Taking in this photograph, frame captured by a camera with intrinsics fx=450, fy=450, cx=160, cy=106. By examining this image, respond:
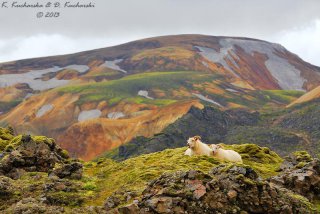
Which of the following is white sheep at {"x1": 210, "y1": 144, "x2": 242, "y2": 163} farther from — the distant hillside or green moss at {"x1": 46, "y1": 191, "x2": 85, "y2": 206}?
the distant hillside

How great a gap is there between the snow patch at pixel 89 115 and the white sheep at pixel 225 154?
527 ft

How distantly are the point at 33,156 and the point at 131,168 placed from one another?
658cm

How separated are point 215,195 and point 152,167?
329 inches

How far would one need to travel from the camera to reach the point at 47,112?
198375 millimetres

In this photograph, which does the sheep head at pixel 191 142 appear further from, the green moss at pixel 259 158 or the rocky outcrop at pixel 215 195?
the rocky outcrop at pixel 215 195

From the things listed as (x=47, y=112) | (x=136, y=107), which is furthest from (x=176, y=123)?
(x=47, y=112)

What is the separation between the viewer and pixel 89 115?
193500 millimetres

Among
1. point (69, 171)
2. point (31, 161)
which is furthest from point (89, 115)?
point (69, 171)

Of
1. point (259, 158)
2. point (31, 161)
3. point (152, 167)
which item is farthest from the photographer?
point (259, 158)

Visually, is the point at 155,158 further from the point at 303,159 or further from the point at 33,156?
the point at 303,159

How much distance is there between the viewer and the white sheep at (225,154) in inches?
1188

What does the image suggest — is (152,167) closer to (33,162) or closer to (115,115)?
(33,162)

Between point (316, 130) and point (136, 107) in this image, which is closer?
point (316, 130)

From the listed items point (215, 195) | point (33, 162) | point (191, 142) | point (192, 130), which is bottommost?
point (192, 130)
